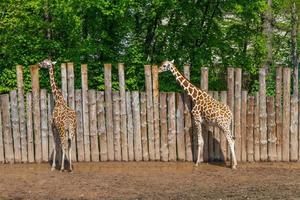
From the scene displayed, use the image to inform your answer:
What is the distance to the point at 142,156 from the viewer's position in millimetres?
12977

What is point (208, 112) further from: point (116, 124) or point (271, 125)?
point (116, 124)

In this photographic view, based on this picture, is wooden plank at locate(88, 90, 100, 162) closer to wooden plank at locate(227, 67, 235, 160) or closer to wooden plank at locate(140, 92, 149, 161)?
wooden plank at locate(140, 92, 149, 161)

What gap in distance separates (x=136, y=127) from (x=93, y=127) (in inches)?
36.4

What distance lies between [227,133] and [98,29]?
16.2 feet

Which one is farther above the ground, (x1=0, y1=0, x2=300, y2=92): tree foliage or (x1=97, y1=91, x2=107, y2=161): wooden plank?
(x1=0, y1=0, x2=300, y2=92): tree foliage

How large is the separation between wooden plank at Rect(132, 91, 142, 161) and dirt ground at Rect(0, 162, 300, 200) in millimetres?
239

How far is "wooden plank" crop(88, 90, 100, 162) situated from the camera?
12852mm

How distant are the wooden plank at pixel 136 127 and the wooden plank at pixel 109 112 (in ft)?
1.63

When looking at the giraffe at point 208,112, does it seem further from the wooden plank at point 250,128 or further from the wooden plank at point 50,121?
the wooden plank at point 50,121

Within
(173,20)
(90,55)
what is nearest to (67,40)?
(90,55)

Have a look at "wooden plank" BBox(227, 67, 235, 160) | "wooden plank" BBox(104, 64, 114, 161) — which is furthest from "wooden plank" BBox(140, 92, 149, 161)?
"wooden plank" BBox(227, 67, 235, 160)

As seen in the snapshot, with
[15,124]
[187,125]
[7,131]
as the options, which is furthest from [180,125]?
[7,131]

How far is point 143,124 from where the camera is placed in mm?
12914

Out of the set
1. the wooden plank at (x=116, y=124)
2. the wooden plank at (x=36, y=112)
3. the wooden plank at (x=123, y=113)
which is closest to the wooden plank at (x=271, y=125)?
the wooden plank at (x=123, y=113)
